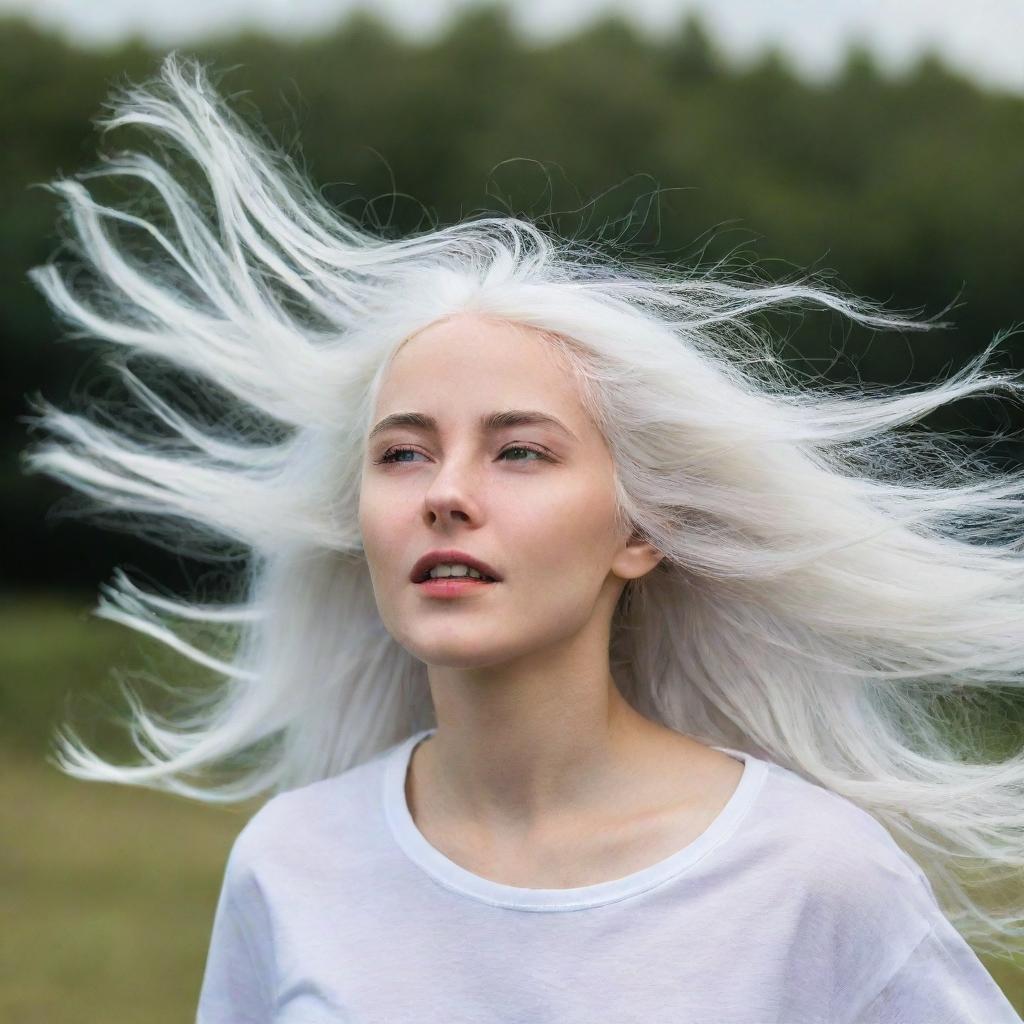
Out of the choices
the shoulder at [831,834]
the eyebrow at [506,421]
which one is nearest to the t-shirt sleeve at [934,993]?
the shoulder at [831,834]

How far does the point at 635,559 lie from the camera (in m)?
2.56

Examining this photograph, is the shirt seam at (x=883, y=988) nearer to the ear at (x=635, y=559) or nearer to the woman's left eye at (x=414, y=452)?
the ear at (x=635, y=559)

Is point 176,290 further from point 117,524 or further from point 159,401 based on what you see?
point 117,524

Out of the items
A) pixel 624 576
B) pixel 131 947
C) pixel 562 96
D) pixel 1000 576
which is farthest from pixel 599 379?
pixel 562 96

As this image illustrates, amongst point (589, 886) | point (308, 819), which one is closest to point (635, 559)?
point (589, 886)

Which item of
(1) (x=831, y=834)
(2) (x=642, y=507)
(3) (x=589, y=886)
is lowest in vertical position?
(3) (x=589, y=886)

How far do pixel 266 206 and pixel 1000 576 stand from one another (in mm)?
1562

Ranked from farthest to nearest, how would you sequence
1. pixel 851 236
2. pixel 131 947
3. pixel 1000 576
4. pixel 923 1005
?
pixel 851 236, pixel 131 947, pixel 1000 576, pixel 923 1005

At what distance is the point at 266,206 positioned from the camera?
303cm

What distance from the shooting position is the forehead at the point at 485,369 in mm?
2420

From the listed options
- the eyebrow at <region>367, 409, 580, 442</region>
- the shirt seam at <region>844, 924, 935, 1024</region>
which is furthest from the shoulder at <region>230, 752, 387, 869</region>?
the shirt seam at <region>844, 924, 935, 1024</region>

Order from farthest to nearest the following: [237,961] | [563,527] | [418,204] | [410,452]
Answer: [418,204] → [237,961] → [410,452] → [563,527]

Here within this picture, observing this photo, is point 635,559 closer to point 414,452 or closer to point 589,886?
point 414,452

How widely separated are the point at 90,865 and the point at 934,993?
539cm
